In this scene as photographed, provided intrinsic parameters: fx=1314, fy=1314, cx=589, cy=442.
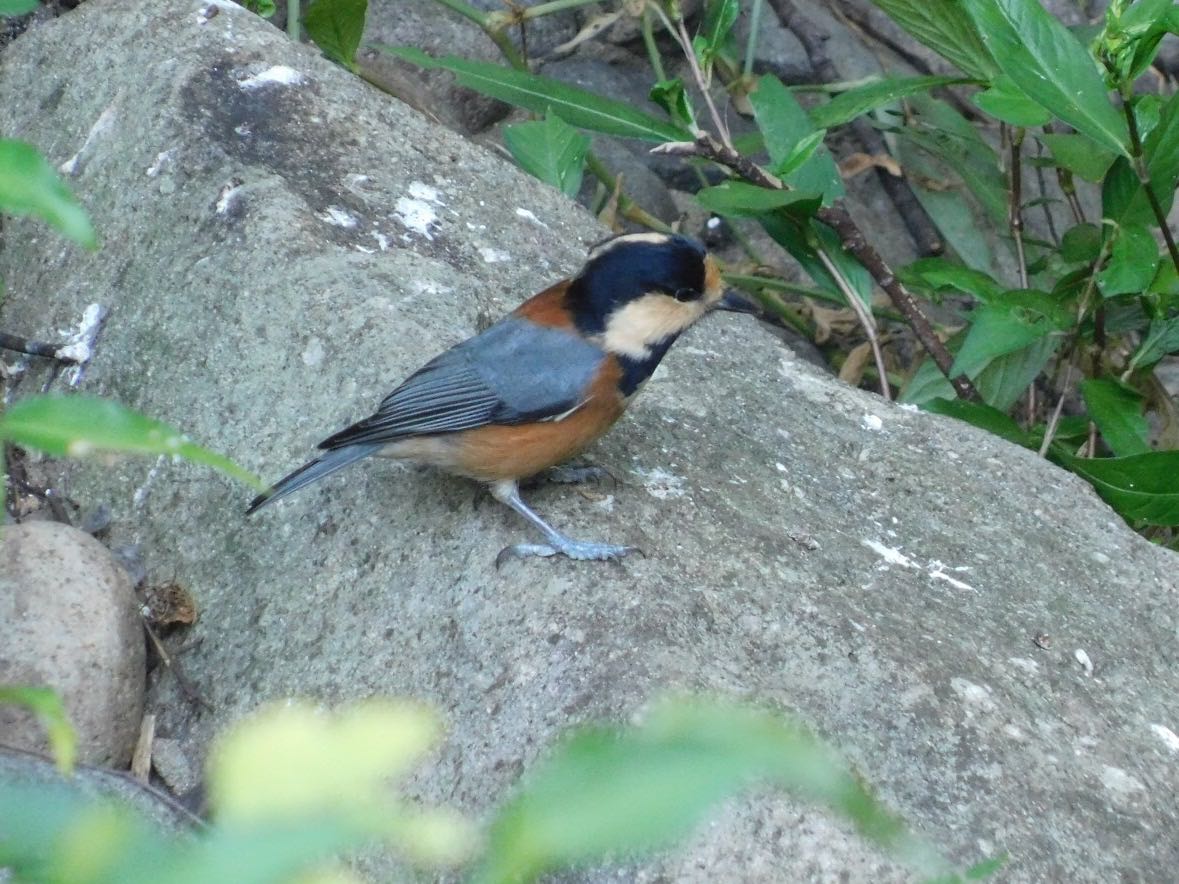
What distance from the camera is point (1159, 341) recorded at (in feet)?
15.4

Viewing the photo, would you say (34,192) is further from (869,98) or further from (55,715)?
(869,98)

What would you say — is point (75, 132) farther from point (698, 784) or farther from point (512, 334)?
point (698, 784)

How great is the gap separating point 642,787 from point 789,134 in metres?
A: 4.60

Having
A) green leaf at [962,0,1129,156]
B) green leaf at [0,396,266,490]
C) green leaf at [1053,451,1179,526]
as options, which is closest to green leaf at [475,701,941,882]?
green leaf at [0,396,266,490]

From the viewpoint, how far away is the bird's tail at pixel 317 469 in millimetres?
2943

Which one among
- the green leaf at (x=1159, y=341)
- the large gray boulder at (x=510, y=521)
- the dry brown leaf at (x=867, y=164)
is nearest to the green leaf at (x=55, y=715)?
the large gray boulder at (x=510, y=521)

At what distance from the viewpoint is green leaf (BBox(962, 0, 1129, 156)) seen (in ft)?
12.9

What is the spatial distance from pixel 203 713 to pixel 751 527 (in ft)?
4.31

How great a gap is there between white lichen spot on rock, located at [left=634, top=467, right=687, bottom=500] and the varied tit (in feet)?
0.56

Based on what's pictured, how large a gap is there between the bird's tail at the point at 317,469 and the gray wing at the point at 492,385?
25 mm

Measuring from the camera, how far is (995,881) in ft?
7.15

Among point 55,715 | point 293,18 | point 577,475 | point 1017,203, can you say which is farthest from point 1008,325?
point 55,715

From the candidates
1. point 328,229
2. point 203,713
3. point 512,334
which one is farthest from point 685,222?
point 203,713

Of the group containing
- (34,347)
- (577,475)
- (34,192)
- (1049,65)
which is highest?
(34,192)
